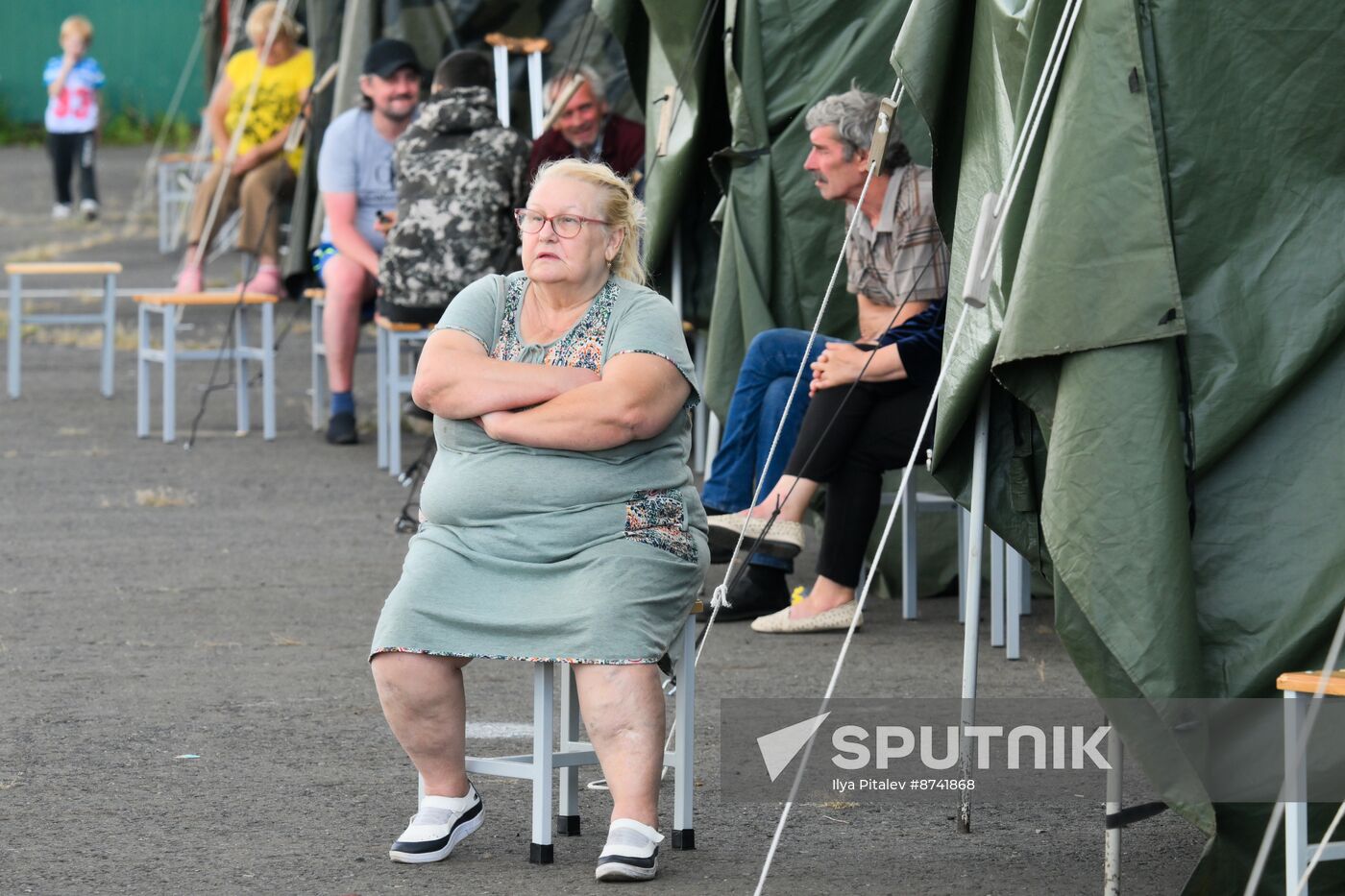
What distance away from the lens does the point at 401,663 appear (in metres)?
3.66

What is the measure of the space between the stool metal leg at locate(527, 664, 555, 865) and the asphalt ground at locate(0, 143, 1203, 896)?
1.9 inches

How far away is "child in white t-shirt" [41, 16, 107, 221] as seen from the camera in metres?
18.9

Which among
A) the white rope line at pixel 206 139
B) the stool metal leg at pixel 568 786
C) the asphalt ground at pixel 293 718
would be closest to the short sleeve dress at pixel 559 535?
the stool metal leg at pixel 568 786

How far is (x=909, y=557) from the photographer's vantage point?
6.00m

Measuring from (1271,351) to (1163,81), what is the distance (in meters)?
0.48

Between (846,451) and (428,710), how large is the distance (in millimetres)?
2235

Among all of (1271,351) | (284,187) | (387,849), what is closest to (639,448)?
(387,849)

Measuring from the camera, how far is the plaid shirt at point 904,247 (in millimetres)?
5473

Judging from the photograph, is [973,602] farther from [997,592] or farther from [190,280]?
[190,280]

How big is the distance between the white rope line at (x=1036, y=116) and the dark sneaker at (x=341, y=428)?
5.96 meters

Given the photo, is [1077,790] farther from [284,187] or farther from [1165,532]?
[284,187]

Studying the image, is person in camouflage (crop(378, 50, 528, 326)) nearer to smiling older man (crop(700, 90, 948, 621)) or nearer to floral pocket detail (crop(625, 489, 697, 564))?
smiling older man (crop(700, 90, 948, 621))

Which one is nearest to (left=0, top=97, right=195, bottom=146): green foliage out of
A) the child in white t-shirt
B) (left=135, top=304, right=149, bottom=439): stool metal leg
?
the child in white t-shirt

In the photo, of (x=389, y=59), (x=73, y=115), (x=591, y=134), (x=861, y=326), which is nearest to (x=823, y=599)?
(x=861, y=326)
